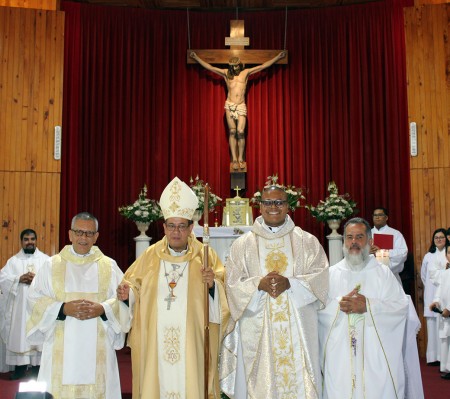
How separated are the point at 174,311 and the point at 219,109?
258 inches

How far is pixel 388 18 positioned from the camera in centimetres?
1077

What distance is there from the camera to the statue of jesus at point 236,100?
34.2ft

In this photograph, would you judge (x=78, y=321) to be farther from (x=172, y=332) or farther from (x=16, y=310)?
(x=16, y=310)

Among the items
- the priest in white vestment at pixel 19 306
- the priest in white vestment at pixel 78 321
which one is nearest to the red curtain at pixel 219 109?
the priest in white vestment at pixel 19 306

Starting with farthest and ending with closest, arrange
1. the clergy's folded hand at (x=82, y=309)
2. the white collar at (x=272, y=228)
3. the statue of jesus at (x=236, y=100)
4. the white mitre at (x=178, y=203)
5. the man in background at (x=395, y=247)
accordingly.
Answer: the statue of jesus at (x=236, y=100)
the man in background at (x=395, y=247)
the white collar at (x=272, y=228)
the white mitre at (x=178, y=203)
the clergy's folded hand at (x=82, y=309)

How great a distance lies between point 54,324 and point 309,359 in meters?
2.00

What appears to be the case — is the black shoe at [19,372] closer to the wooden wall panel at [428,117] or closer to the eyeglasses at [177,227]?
the eyeglasses at [177,227]

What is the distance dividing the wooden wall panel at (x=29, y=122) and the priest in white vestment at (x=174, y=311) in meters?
5.03

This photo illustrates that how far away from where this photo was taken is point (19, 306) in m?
8.07

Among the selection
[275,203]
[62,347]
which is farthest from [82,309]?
[275,203]

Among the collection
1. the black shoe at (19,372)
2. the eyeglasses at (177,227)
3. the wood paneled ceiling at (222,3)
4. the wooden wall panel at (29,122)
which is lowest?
the black shoe at (19,372)

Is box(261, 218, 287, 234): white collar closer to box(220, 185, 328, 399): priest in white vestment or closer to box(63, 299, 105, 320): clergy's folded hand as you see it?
box(220, 185, 328, 399): priest in white vestment

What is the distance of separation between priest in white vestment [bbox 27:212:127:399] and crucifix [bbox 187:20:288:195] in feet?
18.3

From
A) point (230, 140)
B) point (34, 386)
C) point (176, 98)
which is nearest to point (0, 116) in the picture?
point (176, 98)
